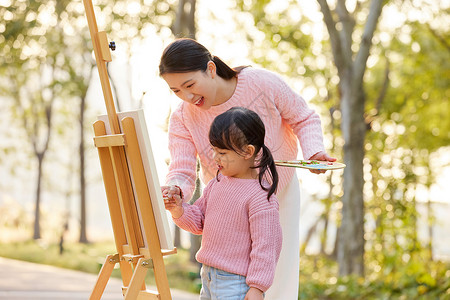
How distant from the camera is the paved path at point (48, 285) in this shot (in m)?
5.15

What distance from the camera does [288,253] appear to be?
2.61 meters

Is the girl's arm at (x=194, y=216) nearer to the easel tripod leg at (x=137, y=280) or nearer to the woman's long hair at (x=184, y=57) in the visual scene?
the easel tripod leg at (x=137, y=280)

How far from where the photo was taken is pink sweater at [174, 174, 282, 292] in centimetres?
211

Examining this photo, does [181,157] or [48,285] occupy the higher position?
[181,157]

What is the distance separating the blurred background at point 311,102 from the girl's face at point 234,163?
91 cm

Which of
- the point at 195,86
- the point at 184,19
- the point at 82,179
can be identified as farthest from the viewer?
the point at 82,179

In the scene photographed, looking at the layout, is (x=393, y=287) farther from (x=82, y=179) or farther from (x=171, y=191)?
(x=82, y=179)

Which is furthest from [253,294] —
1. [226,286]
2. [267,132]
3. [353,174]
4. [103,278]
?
[353,174]

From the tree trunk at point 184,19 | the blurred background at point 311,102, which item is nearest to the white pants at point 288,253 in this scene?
the blurred background at point 311,102

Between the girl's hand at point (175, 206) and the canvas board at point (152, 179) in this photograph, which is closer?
the canvas board at point (152, 179)

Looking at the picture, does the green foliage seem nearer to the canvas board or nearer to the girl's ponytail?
the girl's ponytail

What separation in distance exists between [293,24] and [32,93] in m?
6.96

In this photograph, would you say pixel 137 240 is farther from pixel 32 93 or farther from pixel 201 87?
pixel 32 93

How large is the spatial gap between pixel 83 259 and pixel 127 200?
6.66 meters
